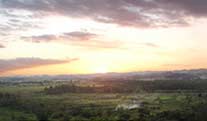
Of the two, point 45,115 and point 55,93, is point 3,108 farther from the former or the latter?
point 55,93

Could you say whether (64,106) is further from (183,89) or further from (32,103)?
(183,89)

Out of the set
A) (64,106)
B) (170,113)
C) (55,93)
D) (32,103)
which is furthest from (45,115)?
(55,93)

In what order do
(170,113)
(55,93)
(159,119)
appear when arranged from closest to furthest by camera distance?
(159,119) → (170,113) → (55,93)

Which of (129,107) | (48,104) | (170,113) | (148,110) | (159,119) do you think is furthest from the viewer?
(48,104)

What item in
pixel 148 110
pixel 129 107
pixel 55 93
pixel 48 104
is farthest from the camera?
pixel 55 93

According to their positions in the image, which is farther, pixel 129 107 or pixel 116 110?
pixel 129 107

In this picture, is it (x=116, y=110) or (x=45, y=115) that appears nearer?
(x=45, y=115)

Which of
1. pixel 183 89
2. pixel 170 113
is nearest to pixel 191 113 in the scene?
pixel 170 113

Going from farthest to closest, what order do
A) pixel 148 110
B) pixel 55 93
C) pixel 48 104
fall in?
pixel 55 93 < pixel 48 104 < pixel 148 110
